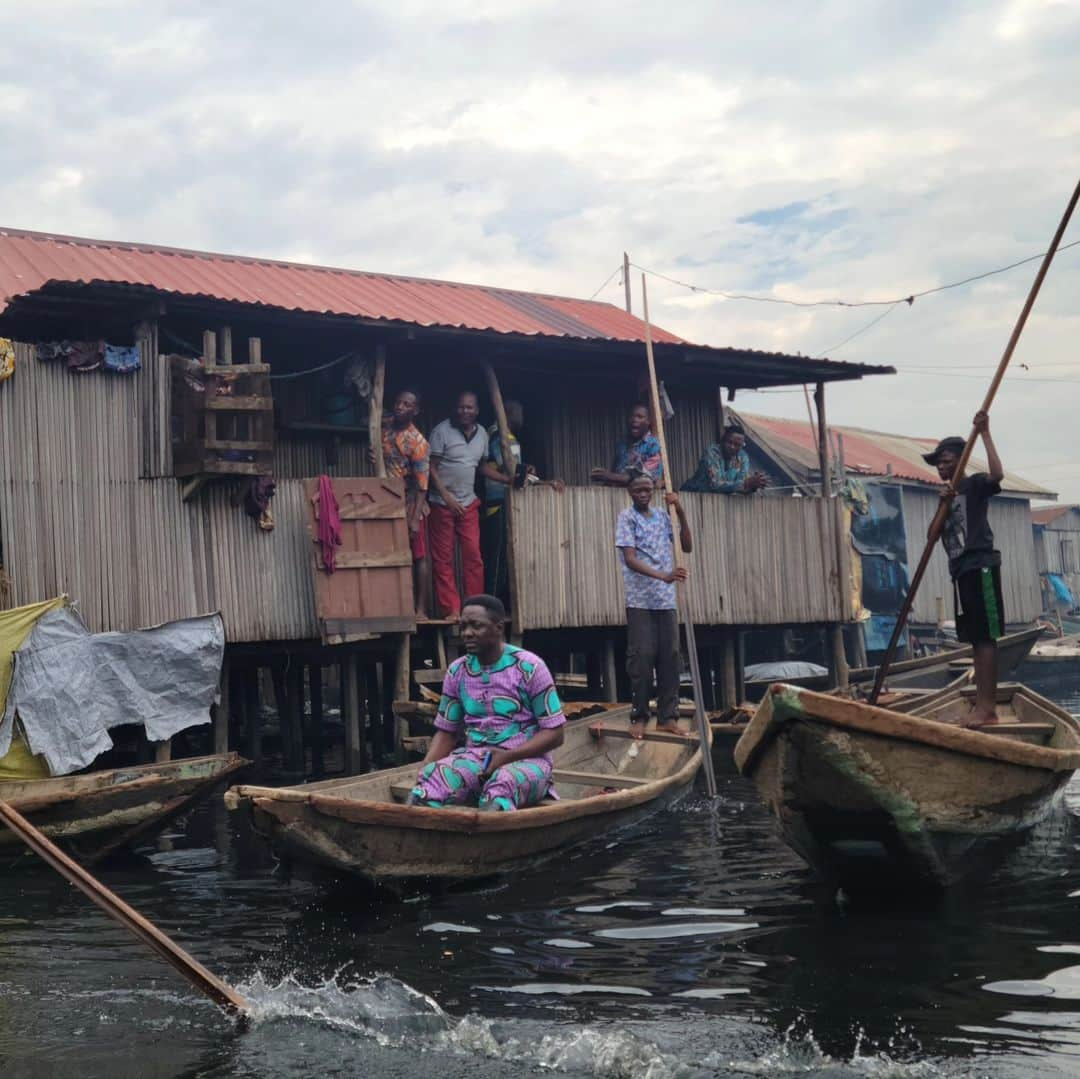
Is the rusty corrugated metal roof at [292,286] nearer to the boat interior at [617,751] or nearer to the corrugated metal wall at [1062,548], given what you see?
the boat interior at [617,751]

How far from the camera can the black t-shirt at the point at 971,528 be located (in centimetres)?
733

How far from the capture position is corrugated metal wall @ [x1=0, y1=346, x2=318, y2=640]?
9984mm

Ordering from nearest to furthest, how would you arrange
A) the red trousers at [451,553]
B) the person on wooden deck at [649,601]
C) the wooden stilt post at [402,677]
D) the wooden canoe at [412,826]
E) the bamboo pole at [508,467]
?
the wooden canoe at [412,826] → the person on wooden deck at [649,601] → the wooden stilt post at [402,677] → the red trousers at [451,553] → the bamboo pole at [508,467]

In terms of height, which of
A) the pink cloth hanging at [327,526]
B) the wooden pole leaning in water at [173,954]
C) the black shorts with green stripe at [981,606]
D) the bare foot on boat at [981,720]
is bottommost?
the wooden pole leaning in water at [173,954]

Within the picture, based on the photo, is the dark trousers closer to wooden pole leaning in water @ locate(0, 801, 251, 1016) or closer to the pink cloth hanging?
the pink cloth hanging

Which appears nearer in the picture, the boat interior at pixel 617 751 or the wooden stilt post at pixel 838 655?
the boat interior at pixel 617 751

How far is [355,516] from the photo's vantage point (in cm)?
1106

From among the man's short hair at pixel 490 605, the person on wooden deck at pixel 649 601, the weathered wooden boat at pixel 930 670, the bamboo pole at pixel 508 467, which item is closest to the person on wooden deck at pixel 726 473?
the bamboo pole at pixel 508 467

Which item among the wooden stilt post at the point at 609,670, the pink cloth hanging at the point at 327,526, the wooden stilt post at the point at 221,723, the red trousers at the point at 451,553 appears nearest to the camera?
the pink cloth hanging at the point at 327,526

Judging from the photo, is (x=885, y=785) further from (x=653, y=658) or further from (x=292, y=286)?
(x=292, y=286)

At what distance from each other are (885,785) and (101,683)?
20.7 feet

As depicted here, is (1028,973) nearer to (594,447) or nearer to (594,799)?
(594,799)

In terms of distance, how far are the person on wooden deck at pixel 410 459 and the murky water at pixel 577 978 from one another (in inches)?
175

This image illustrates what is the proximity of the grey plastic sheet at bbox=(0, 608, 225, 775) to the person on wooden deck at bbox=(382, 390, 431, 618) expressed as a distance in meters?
1.98
